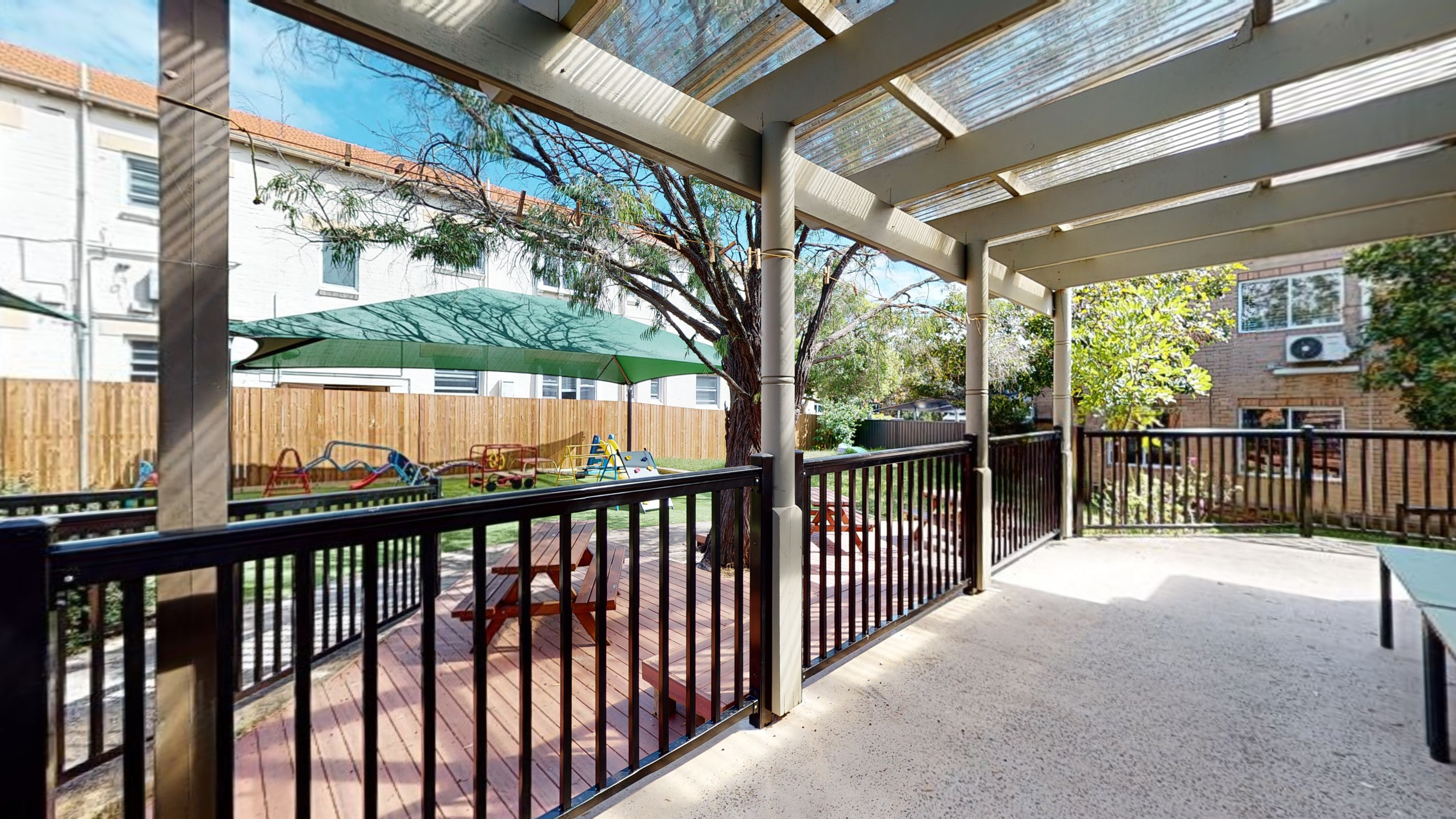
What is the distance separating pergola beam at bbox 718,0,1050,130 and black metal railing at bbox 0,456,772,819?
142cm

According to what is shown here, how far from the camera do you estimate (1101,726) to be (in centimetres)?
202

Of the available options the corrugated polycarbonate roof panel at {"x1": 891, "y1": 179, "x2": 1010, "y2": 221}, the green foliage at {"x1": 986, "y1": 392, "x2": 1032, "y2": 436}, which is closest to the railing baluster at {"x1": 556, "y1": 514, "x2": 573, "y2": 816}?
the corrugated polycarbonate roof panel at {"x1": 891, "y1": 179, "x2": 1010, "y2": 221}

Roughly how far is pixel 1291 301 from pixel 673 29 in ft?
35.8

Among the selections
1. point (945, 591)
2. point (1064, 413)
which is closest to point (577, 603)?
point (945, 591)

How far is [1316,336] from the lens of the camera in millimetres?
7957

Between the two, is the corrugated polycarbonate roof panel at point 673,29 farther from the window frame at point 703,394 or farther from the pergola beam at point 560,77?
the window frame at point 703,394

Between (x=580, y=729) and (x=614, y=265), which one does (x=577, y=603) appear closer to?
(x=580, y=729)

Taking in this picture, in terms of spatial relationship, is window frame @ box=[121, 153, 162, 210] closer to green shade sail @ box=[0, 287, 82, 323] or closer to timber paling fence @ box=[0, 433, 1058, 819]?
green shade sail @ box=[0, 287, 82, 323]

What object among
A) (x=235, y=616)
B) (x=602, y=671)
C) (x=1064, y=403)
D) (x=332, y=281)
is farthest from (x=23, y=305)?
(x=332, y=281)

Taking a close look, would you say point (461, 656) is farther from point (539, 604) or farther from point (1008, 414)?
point (1008, 414)

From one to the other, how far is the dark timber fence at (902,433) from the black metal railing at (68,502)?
10.6 metres

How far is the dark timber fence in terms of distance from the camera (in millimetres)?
11555

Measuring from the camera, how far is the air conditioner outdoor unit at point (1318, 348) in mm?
7797

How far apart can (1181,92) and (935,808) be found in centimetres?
286
